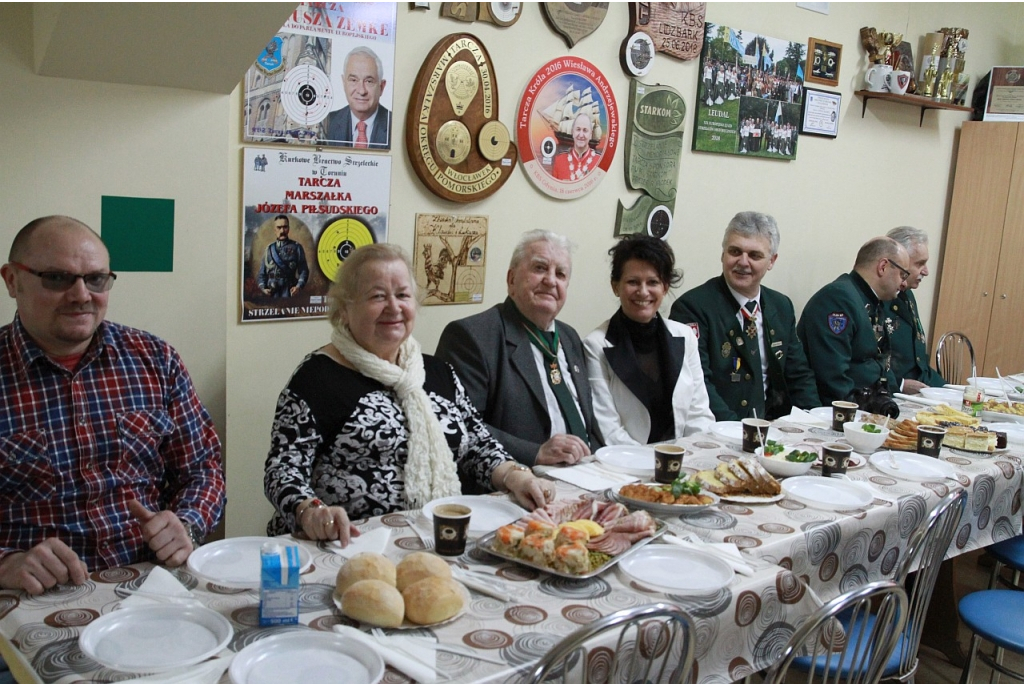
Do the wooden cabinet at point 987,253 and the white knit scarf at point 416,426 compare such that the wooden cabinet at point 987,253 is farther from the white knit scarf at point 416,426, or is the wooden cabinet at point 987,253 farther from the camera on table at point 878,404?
the white knit scarf at point 416,426

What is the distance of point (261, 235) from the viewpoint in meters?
2.94

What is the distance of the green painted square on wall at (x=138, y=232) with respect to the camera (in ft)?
7.57

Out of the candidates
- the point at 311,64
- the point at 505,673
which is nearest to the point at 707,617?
the point at 505,673

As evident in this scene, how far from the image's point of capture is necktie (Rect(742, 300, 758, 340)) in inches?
145

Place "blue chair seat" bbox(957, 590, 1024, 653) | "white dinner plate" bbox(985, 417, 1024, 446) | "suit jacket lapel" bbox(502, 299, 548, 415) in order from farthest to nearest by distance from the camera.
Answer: "white dinner plate" bbox(985, 417, 1024, 446) < "suit jacket lapel" bbox(502, 299, 548, 415) < "blue chair seat" bbox(957, 590, 1024, 653)

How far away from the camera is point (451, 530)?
1.63 m

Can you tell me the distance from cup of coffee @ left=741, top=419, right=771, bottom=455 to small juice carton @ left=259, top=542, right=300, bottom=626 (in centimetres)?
156

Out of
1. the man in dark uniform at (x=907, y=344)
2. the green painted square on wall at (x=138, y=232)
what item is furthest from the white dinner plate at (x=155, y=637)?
the man in dark uniform at (x=907, y=344)

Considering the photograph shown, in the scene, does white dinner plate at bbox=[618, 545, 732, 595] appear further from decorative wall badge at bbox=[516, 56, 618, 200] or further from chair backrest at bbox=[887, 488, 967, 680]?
decorative wall badge at bbox=[516, 56, 618, 200]

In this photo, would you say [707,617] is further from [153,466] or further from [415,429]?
[153,466]

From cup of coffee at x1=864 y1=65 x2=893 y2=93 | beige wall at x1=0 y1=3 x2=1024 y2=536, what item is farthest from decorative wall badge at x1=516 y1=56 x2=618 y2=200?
cup of coffee at x1=864 y1=65 x2=893 y2=93

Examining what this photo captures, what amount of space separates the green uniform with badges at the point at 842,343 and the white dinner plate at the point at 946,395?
30cm

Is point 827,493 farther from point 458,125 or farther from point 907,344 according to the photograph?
point 907,344

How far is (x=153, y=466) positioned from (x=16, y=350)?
0.38 metres
